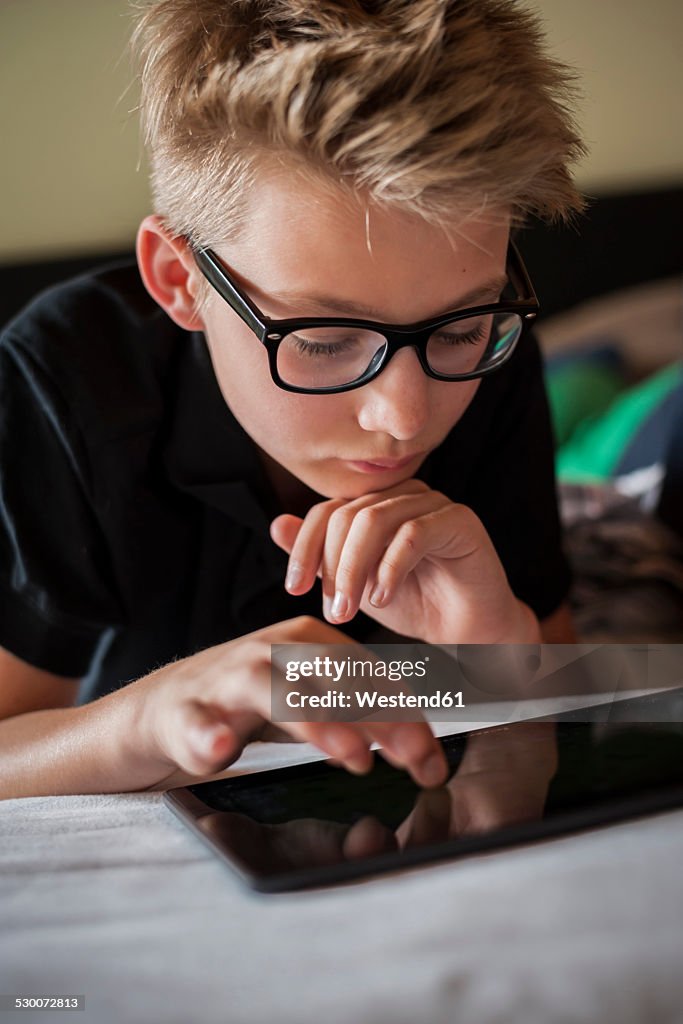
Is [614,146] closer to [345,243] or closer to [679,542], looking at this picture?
[345,243]

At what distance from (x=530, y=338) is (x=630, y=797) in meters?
0.35

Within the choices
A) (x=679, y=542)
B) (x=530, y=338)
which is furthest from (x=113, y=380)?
(x=679, y=542)

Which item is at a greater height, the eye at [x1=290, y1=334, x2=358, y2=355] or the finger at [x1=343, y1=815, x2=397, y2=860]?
the eye at [x1=290, y1=334, x2=358, y2=355]

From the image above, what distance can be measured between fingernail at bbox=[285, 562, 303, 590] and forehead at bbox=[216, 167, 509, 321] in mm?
114

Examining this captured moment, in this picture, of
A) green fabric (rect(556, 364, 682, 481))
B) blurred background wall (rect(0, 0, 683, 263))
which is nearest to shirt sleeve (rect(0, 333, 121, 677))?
blurred background wall (rect(0, 0, 683, 263))

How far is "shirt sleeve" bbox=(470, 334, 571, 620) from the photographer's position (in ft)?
2.21

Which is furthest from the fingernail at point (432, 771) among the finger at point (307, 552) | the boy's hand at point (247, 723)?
the finger at point (307, 552)

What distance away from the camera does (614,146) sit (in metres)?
0.56

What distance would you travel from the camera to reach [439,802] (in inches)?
16.4

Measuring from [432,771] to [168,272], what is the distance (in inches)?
11.2

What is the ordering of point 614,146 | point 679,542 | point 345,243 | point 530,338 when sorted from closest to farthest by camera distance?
point 345,243 < point 614,146 < point 530,338 < point 679,542

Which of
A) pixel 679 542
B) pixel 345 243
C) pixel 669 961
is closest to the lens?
pixel 669 961

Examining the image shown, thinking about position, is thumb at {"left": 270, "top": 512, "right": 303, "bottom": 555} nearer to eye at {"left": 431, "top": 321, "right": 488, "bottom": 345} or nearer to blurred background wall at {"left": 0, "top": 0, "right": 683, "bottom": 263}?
eye at {"left": 431, "top": 321, "right": 488, "bottom": 345}

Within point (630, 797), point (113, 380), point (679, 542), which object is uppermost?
point (113, 380)
